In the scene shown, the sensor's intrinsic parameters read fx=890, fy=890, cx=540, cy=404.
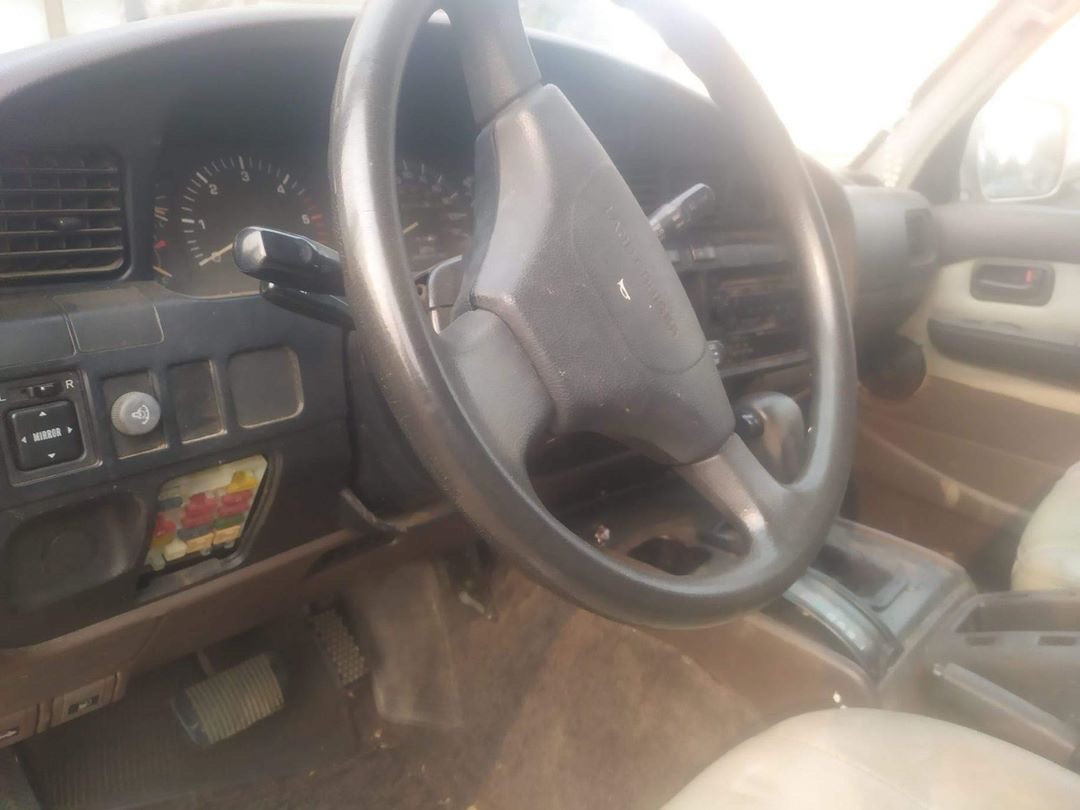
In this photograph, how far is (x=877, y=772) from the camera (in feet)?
2.89

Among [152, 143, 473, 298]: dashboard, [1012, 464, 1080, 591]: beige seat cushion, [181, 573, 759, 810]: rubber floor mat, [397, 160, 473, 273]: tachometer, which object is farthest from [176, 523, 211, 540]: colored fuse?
[1012, 464, 1080, 591]: beige seat cushion

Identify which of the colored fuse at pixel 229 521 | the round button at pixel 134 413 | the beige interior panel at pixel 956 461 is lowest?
the beige interior panel at pixel 956 461

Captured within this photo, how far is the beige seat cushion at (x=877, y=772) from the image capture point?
84cm

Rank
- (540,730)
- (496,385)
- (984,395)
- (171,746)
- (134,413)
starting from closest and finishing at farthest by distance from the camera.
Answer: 1. (496,385)
2. (134,413)
3. (171,746)
4. (540,730)
5. (984,395)

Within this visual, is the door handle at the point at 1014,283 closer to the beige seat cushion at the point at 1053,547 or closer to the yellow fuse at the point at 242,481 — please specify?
the beige seat cushion at the point at 1053,547

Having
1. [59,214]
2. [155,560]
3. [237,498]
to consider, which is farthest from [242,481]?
[59,214]

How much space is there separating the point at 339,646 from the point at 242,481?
74 cm

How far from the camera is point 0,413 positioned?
2.58 ft

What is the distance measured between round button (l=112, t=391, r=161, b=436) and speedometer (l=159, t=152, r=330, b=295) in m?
0.16

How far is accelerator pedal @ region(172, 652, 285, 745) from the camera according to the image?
1.45 meters

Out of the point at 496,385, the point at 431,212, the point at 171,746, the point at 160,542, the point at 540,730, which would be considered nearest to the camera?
the point at 496,385

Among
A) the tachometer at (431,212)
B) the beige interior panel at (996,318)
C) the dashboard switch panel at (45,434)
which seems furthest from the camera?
the beige interior panel at (996,318)

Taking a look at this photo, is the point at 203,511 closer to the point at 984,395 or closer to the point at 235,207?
the point at 235,207

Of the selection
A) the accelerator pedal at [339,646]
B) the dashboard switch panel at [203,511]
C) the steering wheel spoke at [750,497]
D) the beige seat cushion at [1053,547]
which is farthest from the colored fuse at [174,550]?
the beige seat cushion at [1053,547]
